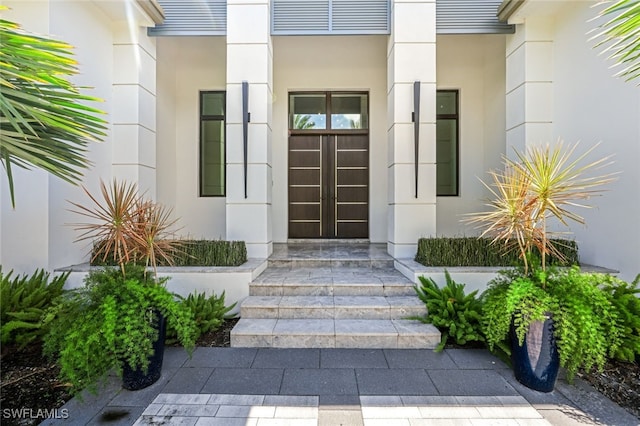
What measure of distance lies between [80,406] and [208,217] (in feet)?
14.7

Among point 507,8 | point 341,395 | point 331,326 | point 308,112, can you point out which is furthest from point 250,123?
point 507,8

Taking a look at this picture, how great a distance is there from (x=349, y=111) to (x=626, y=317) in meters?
5.35

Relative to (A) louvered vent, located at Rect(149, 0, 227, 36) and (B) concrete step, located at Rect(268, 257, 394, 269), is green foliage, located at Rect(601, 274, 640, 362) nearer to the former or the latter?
(B) concrete step, located at Rect(268, 257, 394, 269)

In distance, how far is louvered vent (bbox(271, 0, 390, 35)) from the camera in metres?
4.71

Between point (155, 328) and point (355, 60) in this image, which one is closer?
point (155, 328)

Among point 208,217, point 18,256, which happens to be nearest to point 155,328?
point 18,256

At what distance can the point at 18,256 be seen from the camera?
3467 mm

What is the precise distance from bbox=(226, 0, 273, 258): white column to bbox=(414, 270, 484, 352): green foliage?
2.43 meters

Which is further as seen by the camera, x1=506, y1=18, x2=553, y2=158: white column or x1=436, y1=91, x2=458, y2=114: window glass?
x1=436, y1=91, x2=458, y2=114: window glass

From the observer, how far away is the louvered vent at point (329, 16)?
185 inches

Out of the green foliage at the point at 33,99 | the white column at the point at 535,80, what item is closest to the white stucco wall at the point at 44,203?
the green foliage at the point at 33,99

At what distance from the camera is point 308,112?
6523 millimetres

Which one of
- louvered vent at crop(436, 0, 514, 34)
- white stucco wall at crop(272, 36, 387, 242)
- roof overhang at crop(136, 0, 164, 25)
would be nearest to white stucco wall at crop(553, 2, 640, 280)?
louvered vent at crop(436, 0, 514, 34)

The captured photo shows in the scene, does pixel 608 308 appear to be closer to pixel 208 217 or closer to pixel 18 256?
pixel 18 256
